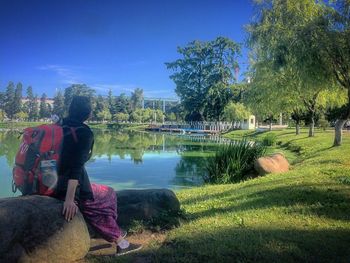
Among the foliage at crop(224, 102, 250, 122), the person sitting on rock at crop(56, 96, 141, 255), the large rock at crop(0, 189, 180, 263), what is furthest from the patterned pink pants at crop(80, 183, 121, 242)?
the foliage at crop(224, 102, 250, 122)

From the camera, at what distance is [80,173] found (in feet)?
13.4

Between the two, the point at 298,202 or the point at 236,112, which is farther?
the point at 236,112

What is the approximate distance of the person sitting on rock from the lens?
4.00 meters

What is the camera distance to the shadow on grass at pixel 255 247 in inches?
169

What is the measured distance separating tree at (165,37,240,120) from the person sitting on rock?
6486cm

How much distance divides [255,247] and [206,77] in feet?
221

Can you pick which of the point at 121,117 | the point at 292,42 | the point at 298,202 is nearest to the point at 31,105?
the point at 121,117

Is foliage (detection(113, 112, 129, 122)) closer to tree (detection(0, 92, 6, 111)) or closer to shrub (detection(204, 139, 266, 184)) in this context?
tree (detection(0, 92, 6, 111))

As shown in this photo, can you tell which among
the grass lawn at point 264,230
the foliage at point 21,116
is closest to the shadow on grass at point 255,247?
the grass lawn at point 264,230

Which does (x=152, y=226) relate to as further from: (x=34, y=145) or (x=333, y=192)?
(x=333, y=192)

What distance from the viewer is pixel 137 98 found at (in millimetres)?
124062

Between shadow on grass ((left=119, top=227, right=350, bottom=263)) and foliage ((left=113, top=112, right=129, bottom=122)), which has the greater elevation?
foliage ((left=113, top=112, right=129, bottom=122))

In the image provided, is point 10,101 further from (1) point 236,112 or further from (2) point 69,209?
(2) point 69,209

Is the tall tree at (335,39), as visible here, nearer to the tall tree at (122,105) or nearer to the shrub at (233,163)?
the shrub at (233,163)
